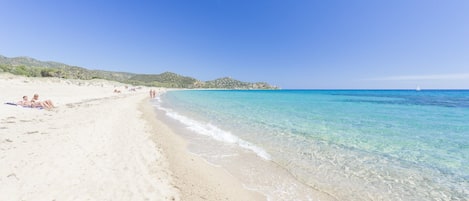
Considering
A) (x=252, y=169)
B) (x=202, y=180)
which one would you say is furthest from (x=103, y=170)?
(x=252, y=169)

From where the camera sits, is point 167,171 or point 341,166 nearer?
point 167,171

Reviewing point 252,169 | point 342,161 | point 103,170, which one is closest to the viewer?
point 103,170

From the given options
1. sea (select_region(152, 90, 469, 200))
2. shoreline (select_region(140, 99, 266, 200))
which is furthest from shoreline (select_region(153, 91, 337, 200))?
shoreline (select_region(140, 99, 266, 200))

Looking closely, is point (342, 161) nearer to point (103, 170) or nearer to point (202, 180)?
point (202, 180)

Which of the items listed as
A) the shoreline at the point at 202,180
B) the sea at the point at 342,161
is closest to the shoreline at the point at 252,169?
the sea at the point at 342,161

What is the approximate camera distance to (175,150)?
7918 millimetres

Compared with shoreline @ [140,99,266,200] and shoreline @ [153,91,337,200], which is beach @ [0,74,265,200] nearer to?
shoreline @ [140,99,266,200]

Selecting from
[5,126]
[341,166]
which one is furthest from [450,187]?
[5,126]

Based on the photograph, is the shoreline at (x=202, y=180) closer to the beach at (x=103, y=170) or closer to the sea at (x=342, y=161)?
the beach at (x=103, y=170)

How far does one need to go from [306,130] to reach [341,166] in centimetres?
555

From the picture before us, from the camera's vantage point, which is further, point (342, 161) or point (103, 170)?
point (342, 161)

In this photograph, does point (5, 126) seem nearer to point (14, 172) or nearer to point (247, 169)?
point (14, 172)

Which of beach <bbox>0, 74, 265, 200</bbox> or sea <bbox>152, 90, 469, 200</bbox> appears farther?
sea <bbox>152, 90, 469, 200</bbox>

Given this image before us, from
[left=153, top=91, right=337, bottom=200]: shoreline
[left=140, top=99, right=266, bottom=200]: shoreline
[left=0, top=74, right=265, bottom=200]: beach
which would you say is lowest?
[left=153, top=91, right=337, bottom=200]: shoreline
